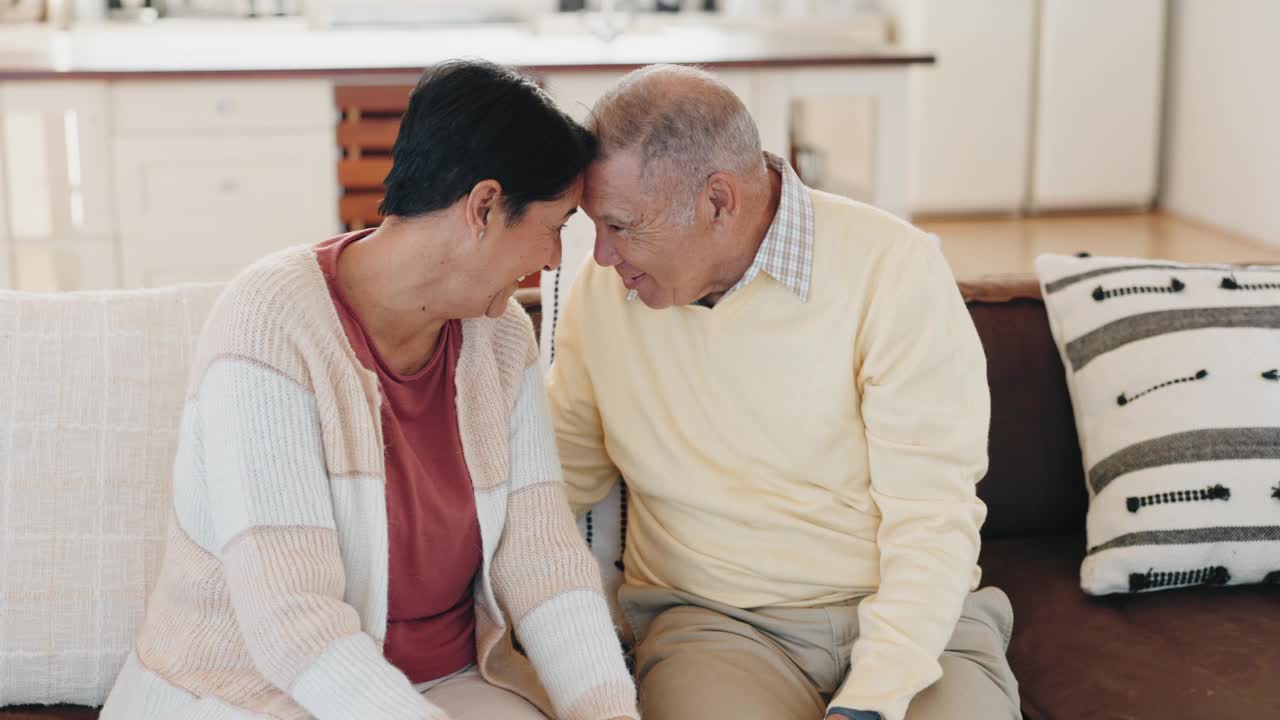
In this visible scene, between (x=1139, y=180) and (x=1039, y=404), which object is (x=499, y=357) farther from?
(x=1139, y=180)

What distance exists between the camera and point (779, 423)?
69.1 inches

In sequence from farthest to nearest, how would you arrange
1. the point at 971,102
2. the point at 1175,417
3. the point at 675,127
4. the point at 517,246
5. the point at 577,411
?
the point at 971,102
the point at 1175,417
the point at 577,411
the point at 675,127
the point at 517,246

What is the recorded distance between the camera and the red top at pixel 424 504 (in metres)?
1.54

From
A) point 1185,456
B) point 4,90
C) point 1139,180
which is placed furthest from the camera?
point 1139,180

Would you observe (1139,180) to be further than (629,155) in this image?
Yes

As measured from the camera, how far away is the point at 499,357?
1.66 meters

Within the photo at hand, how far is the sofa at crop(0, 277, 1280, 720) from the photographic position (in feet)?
5.73

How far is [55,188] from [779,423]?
2.72 meters

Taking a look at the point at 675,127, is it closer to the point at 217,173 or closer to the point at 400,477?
the point at 400,477

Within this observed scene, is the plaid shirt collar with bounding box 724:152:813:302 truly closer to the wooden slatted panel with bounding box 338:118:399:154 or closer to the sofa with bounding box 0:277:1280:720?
the sofa with bounding box 0:277:1280:720

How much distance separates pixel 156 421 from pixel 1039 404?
123 cm

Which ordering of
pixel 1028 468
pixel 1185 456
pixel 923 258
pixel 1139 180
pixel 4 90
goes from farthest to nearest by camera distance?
pixel 1139 180, pixel 4 90, pixel 1028 468, pixel 1185 456, pixel 923 258

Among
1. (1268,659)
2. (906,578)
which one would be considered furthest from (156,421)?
(1268,659)

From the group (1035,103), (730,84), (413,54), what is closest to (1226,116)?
(1035,103)
